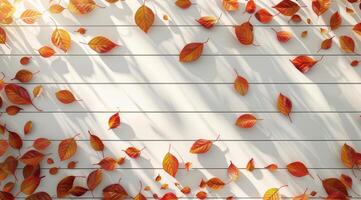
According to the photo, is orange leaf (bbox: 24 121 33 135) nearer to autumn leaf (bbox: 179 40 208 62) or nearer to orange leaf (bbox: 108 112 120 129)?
orange leaf (bbox: 108 112 120 129)

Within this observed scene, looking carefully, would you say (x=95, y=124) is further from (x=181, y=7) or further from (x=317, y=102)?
(x=317, y=102)

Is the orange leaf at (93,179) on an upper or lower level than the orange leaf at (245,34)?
lower

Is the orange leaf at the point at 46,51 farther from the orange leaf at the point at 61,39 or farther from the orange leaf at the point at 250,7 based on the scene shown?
the orange leaf at the point at 250,7

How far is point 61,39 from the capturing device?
1.64 meters

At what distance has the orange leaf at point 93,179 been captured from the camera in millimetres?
1617

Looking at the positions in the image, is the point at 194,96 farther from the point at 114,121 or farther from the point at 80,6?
the point at 80,6

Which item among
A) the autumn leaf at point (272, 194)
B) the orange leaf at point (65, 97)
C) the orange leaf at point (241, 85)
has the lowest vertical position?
the autumn leaf at point (272, 194)

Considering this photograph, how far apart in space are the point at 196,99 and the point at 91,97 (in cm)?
47

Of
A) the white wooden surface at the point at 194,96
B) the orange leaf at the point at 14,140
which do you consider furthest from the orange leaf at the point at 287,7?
the orange leaf at the point at 14,140

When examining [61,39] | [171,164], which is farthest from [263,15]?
[61,39]

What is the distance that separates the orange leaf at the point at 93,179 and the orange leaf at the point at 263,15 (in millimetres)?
985

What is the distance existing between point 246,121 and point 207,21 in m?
0.47

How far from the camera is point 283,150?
164 cm

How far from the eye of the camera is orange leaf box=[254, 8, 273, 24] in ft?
5.38
